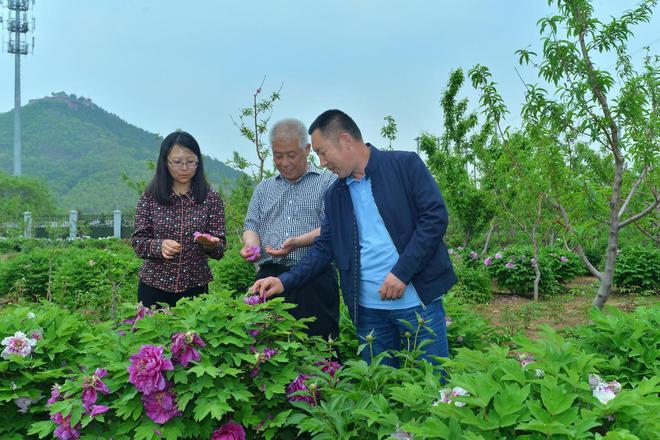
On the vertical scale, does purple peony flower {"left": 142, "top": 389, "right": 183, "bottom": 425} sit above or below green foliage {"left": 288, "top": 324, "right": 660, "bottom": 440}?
below

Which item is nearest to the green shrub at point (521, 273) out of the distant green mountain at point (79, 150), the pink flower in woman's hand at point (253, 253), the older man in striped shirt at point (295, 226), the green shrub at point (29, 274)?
the older man in striped shirt at point (295, 226)

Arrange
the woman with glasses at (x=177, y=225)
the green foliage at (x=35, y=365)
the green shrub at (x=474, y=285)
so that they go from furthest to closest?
the green shrub at (x=474, y=285) < the woman with glasses at (x=177, y=225) < the green foliage at (x=35, y=365)

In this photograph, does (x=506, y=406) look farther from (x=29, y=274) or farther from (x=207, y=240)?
(x=29, y=274)

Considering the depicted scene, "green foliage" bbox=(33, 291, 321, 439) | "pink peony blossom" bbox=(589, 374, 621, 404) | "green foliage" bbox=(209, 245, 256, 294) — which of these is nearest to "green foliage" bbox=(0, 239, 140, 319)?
"green foliage" bbox=(209, 245, 256, 294)

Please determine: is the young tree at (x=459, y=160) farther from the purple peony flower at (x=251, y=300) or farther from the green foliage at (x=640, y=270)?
the purple peony flower at (x=251, y=300)

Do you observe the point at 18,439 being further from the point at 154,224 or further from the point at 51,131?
the point at 51,131

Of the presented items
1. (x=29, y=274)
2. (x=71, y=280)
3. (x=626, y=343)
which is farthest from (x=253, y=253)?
(x=29, y=274)

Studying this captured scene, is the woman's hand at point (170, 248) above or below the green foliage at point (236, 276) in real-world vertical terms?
above

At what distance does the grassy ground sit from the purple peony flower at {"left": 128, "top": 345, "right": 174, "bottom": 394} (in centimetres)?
490

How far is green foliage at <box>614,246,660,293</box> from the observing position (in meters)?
9.62

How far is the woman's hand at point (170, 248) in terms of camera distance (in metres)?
3.09

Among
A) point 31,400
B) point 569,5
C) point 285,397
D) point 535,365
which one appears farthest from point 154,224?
point 569,5

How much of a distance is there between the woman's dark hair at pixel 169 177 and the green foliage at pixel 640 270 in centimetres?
845

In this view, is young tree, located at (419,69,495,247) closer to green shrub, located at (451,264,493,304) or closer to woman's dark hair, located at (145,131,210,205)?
green shrub, located at (451,264,493,304)
